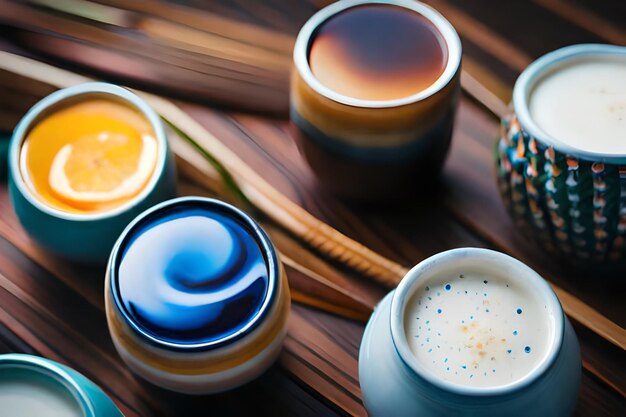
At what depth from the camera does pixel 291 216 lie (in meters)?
0.72

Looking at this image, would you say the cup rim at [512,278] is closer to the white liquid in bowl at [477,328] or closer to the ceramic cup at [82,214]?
the white liquid in bowl at [477,328]

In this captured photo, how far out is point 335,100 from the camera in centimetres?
63

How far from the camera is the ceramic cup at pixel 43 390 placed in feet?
1.71

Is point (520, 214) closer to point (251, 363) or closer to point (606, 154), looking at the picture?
point (606, 154)

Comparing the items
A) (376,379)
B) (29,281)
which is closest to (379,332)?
(376,379)

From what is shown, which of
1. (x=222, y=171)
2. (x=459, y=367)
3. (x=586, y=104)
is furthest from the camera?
(x=222, y=171)

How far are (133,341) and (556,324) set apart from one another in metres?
0.25

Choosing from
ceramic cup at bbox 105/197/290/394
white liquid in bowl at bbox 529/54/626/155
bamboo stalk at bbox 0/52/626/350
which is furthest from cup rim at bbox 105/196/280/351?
white liquid in bowl at bbox 529/54/626/155

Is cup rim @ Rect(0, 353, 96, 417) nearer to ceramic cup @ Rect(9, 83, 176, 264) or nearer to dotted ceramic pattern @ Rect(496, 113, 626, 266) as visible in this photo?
ceramic cup @ Rect(9, 83, 176, 264)

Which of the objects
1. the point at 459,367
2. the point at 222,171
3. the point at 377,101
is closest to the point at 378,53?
the point at 377,101

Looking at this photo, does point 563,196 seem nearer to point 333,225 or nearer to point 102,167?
point 333,225

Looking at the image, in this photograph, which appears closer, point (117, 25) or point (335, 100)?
point (335, 100)

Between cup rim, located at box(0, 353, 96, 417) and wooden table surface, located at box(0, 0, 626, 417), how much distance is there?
0.11 meters

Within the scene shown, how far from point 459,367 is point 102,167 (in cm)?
31
